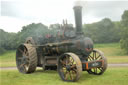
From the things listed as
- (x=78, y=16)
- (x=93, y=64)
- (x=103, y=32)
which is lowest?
(x=93, y=64)

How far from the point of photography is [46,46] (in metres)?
9.26

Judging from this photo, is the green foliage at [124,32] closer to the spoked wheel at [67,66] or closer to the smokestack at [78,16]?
the smokestack at [78,16]

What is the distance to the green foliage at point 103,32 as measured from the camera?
5300 cm

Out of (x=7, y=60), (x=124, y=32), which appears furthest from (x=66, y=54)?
(x=124, y=32)

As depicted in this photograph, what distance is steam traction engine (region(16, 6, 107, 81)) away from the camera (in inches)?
285

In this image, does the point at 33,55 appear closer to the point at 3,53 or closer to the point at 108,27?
the point at 3,53

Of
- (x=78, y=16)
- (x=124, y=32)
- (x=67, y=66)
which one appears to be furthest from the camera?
(x=124, y=32)

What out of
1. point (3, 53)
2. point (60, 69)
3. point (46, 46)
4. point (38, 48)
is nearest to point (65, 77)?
point (60, 69)

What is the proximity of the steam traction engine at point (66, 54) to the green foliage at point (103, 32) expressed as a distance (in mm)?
42752

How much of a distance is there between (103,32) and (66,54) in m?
49.0

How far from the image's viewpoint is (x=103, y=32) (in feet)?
178

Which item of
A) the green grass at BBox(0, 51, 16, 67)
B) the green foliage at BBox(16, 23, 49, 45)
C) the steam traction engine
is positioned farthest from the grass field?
the steam traction engine

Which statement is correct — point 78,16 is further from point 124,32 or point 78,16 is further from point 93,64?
point 124,32

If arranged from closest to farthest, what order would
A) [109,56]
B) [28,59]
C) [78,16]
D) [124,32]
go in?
[78,16]
[28,59]
[109,56]
[124,32]
